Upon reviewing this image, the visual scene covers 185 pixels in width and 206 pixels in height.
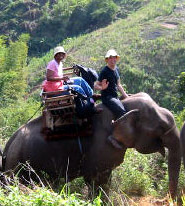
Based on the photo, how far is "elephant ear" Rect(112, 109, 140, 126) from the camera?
252 inches

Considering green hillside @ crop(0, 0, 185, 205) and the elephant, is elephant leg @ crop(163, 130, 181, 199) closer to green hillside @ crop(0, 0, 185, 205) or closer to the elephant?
the elephant

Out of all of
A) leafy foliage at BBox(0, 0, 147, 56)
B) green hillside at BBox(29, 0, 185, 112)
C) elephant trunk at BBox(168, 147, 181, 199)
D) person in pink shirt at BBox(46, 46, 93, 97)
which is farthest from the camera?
leafy foliage at BBox(0, 0, 147, 56)

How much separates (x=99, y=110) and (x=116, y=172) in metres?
1.41

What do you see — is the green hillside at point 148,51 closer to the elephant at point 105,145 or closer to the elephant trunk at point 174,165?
the elephant at point 105,145

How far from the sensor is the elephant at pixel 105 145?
253 inches

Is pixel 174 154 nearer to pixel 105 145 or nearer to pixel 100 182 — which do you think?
pixel 105 145

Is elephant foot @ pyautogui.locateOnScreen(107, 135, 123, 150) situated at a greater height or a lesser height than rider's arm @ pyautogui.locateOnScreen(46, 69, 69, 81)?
lesser

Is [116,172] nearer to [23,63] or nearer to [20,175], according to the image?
[20,175]

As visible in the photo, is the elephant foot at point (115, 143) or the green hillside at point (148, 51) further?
the green hillside at point (148, 51)

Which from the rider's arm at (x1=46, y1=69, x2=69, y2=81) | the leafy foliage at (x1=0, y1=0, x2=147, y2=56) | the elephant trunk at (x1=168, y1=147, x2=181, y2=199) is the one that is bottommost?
the elephant trunk at (x1=168, y1=147, x2=181, y2=199)

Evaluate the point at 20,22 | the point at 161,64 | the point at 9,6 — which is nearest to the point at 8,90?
the point at 161,64

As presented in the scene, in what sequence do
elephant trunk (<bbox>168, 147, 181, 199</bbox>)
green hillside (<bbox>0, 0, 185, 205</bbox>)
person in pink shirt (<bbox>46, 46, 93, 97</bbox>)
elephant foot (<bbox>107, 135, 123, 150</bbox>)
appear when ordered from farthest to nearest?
green hillside (<bbox>0, 0, 185, 205</bbox>) → person in pink shirt (<bbox>46, 46, 93, 97</bbox>) → elephant foot (<bbox>107, 135, 123, 150</bbox>) → elephant trunk (<bbox>168, 147, 181, 199</bbox>)

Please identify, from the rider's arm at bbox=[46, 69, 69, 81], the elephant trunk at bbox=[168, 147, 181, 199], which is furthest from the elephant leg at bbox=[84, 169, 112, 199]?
the rider's arm at bbox=[46, 69, 69, 81]

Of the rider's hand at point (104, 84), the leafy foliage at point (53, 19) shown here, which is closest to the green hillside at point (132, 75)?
the rider's hand at point (104, 84)
